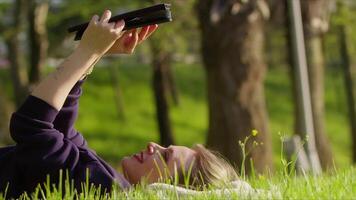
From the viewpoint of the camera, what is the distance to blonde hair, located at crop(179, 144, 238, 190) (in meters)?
3.98

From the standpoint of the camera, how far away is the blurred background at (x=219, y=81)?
12.9 metres

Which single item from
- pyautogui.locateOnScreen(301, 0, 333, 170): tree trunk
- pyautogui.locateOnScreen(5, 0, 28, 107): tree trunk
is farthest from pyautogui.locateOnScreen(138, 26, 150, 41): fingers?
pyautogui.locateOnScreen(5, 0, 28, 107): tree trunk

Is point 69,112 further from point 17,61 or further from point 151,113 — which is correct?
point 151,113

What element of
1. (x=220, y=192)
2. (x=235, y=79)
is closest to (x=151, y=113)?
(x=235, y=79)

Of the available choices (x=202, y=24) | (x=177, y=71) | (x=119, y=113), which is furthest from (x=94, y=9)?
(x=177, y=71)

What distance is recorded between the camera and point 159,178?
3801 millimetres

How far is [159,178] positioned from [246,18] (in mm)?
9213

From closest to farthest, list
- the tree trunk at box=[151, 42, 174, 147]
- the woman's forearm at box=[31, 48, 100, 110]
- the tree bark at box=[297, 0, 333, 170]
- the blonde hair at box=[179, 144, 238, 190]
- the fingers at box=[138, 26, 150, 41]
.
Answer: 1. the woman's forearm at box=[31, 48, 100, 110]
2. the fingers at box=[138, 26, 150, 41]
3. the blonde hair at box=[179, 144, 238, 190]
4. the tree bark at box=[297, 0, 333, 170]
5. the tree trunk at box=[151, 42, 174, 147]

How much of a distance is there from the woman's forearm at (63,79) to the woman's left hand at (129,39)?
0.35 meters

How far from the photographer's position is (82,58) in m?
3.50

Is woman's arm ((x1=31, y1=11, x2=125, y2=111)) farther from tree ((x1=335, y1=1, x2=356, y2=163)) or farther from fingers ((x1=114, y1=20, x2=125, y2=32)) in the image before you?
tree ((x1=335, y1=1, x2=356, y2=163))

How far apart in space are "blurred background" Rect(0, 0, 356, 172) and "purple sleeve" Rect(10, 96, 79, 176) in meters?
0.80

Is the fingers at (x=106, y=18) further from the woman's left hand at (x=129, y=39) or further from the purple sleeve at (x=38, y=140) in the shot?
the purple sleeve at (x=38, y=140)

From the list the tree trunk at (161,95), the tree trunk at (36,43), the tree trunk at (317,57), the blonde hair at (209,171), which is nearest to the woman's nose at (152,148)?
the blonde hair at (209,171)
